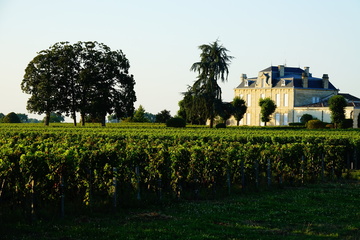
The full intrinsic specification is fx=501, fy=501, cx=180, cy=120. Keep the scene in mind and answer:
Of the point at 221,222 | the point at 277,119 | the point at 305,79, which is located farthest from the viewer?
the point at 277,119

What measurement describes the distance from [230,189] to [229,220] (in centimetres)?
470

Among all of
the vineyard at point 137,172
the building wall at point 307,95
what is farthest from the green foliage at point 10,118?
the vineyard at point 137,172

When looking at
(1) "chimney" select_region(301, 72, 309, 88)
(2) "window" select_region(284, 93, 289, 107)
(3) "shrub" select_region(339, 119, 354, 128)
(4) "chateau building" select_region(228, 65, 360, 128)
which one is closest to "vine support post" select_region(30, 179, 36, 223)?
(3) "shrub" select_region(339, 119, 354, 128)

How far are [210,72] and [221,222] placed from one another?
4595 cm

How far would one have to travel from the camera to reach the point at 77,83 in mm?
59500

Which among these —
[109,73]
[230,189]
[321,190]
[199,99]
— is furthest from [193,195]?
[109,73]

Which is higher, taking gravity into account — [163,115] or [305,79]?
[305,79]

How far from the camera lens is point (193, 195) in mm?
15117

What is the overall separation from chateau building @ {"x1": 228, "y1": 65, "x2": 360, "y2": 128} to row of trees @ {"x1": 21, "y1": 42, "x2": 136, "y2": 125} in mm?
34777

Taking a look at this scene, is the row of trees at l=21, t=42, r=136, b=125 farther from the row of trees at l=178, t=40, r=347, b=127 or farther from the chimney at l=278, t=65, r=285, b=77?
the chimney at l=278, t=65, r=285, b=77

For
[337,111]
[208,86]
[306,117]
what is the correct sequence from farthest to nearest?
[306,117] → [337,111] → [208,86]

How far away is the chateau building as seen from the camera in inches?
3359

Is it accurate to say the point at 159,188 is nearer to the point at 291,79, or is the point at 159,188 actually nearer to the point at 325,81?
the point at 291,79

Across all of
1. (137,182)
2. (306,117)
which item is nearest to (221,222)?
(137,182)
